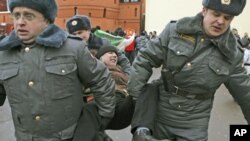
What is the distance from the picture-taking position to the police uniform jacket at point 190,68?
314cm

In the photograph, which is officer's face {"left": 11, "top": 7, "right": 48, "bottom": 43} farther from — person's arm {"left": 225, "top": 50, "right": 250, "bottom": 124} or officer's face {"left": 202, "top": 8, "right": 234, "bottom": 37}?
person's arm {"left": 225, "top": 50, "right": 250, "bottom": 124}

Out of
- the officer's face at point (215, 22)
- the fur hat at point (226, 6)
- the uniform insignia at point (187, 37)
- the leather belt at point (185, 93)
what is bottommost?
the leather belt at point (185, 93)

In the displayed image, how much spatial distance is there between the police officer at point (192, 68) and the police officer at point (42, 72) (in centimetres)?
51

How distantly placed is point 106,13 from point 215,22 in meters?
56.2

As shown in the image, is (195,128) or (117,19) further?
(117,19)

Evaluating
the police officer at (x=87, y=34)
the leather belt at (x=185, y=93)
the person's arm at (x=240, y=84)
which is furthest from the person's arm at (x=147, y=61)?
the police officer at (x=87, y=34)

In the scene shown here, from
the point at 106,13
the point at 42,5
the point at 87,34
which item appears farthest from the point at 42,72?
the point at 106,13

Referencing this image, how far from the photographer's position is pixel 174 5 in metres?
35.8

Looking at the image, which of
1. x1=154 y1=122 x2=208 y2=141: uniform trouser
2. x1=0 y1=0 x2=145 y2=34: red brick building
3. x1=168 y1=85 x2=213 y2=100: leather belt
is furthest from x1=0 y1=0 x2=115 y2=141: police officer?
x1=0 y1=0 x2=145 y2=34: red brick building

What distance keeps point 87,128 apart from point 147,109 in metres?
0.49

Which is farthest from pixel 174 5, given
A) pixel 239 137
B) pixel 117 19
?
pixel 239 137

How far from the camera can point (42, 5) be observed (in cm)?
284

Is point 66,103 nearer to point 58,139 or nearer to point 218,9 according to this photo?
point 58,139

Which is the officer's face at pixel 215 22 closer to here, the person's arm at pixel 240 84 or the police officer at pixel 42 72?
the person's arm at pixel 240 84
